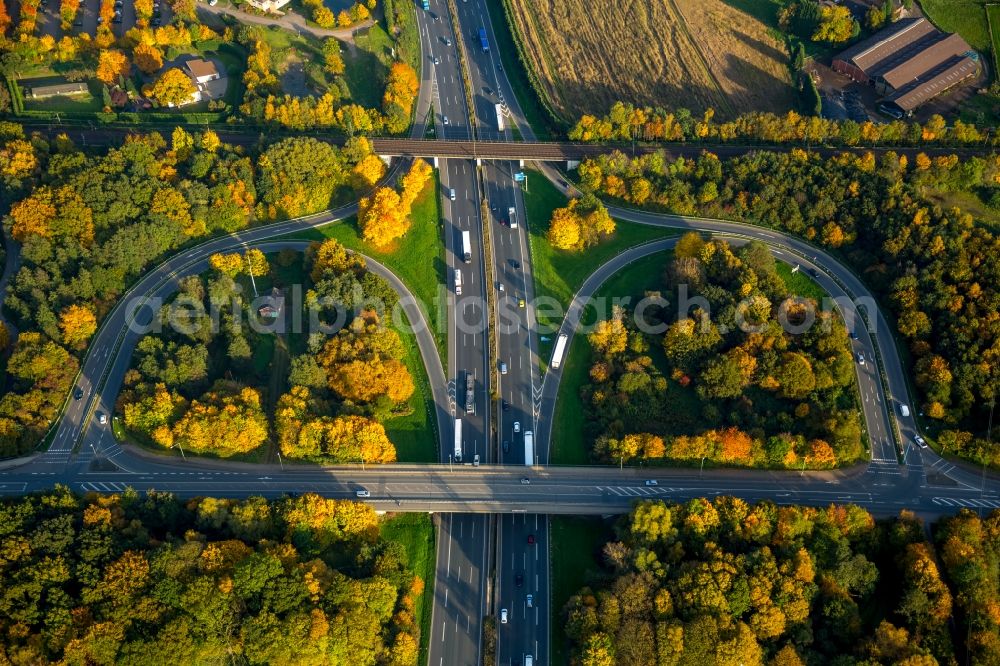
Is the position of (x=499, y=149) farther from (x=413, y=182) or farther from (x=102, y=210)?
(x=102, y=210)

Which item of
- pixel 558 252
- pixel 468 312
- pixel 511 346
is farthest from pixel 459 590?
pixel 558 252

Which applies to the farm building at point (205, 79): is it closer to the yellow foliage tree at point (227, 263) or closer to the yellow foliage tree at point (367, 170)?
the yellow foliage tree at point (367, 170)

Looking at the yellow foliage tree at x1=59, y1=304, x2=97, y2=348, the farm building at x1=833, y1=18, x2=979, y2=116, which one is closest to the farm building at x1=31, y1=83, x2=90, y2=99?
the yellow foliage tree at x1=59, y1=304, x2=97, y2=348

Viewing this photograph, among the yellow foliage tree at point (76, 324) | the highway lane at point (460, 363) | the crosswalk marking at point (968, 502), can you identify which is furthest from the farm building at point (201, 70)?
the crosswalk marking at point (968, 502)

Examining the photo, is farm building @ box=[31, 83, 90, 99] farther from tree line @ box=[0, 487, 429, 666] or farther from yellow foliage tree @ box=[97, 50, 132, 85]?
tree line @ box=[0, 487, 429, 666]

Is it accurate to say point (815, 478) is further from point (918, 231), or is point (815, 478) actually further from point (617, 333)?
point (918, 231)

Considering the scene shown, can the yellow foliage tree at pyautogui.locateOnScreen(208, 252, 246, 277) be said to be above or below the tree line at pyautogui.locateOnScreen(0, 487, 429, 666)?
above

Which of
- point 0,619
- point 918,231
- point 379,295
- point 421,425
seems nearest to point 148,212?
point 379,295
